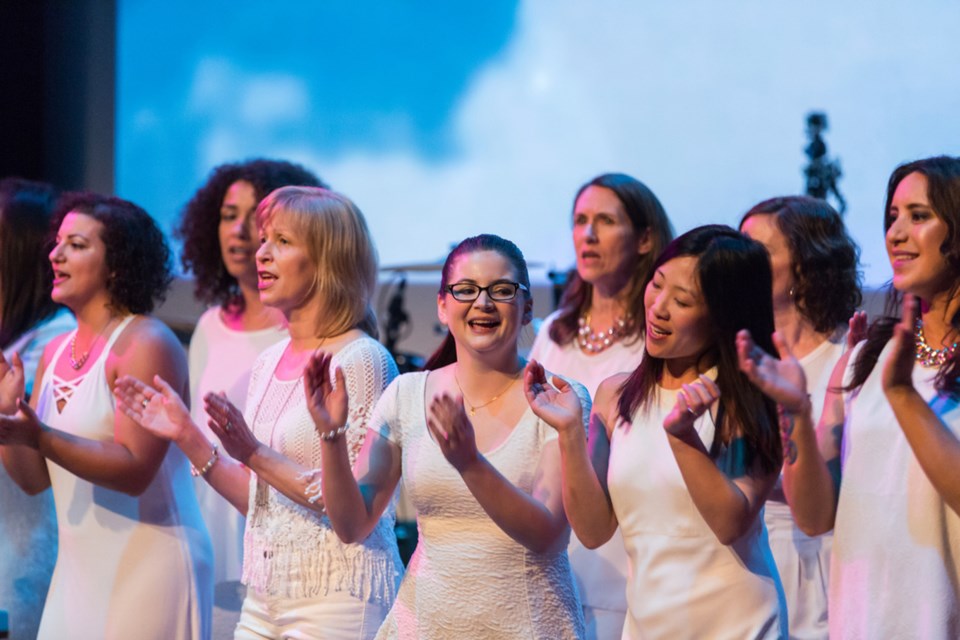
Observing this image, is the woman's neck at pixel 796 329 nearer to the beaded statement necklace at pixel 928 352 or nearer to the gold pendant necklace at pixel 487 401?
the beaded statement necklace at pixel 928 352

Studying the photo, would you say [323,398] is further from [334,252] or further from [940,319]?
[940,319]

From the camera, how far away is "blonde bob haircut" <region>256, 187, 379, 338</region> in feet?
9.47

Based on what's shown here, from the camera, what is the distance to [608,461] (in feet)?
8.04

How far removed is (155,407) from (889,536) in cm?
165

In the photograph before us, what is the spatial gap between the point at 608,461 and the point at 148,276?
1514mm

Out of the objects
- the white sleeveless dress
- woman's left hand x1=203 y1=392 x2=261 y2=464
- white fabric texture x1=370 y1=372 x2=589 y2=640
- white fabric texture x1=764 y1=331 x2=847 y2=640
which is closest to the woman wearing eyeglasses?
white fabric texture x1=370 y1=372 x2=589 y2=640

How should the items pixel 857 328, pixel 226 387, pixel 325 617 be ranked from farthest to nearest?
pixel 226 387
pixel 325 617
pixel 857 328

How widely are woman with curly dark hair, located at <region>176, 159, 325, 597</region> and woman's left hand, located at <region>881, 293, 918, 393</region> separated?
221 centimetres

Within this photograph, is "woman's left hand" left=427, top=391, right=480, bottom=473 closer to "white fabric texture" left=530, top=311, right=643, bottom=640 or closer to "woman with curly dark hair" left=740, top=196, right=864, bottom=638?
"white fabric texture" left=530, top=311, right=643, bottom=640

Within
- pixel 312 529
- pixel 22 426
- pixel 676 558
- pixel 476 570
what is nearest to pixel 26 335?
pixel 22 426

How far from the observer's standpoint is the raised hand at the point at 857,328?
2447 mm

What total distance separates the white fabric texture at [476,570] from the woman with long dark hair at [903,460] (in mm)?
504

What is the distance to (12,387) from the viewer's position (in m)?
3.03

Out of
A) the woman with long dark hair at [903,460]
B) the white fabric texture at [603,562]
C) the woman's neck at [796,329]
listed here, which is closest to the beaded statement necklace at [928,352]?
the woman with long dark hair at [903,460]
